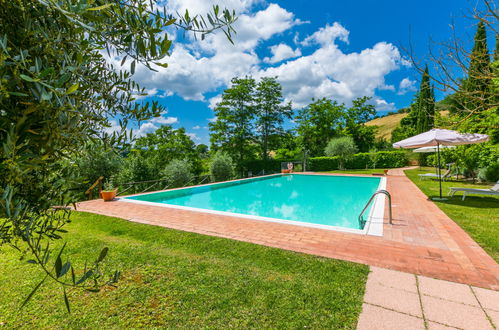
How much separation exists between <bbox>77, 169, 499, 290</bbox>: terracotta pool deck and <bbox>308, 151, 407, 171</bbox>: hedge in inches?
810

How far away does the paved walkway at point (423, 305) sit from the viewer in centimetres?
225

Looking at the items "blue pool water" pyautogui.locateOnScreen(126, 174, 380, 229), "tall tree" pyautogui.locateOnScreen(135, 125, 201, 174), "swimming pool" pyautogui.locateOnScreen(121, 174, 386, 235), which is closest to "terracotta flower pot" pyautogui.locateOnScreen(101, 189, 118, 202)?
"swimming pool" pyautogui.locateOnScreen(121, 174, 386, 235)

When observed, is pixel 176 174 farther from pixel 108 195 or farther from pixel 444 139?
pixel 444 139

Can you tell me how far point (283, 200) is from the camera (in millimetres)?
11555

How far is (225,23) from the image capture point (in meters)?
1.18

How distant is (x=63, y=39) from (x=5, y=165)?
21.8 inches

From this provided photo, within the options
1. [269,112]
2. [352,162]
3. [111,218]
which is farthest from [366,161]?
[111,218]

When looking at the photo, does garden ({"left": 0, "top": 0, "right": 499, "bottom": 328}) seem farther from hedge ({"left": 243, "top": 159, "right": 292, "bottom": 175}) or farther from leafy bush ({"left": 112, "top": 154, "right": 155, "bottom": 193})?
hedge ({"left": 243, "top": 159, "right": 292, "bottom": 175})

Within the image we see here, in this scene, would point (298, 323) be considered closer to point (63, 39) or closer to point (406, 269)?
point (406, 269)

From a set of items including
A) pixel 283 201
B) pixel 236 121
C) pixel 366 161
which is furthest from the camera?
pixel 366 161

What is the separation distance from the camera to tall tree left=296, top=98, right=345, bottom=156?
33.2m

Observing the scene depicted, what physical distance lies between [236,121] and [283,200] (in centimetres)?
1637

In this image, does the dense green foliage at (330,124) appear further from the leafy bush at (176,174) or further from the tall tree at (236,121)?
the leafy bush at (176,174)

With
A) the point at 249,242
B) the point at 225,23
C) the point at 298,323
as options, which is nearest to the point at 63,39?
the point at 225,23
